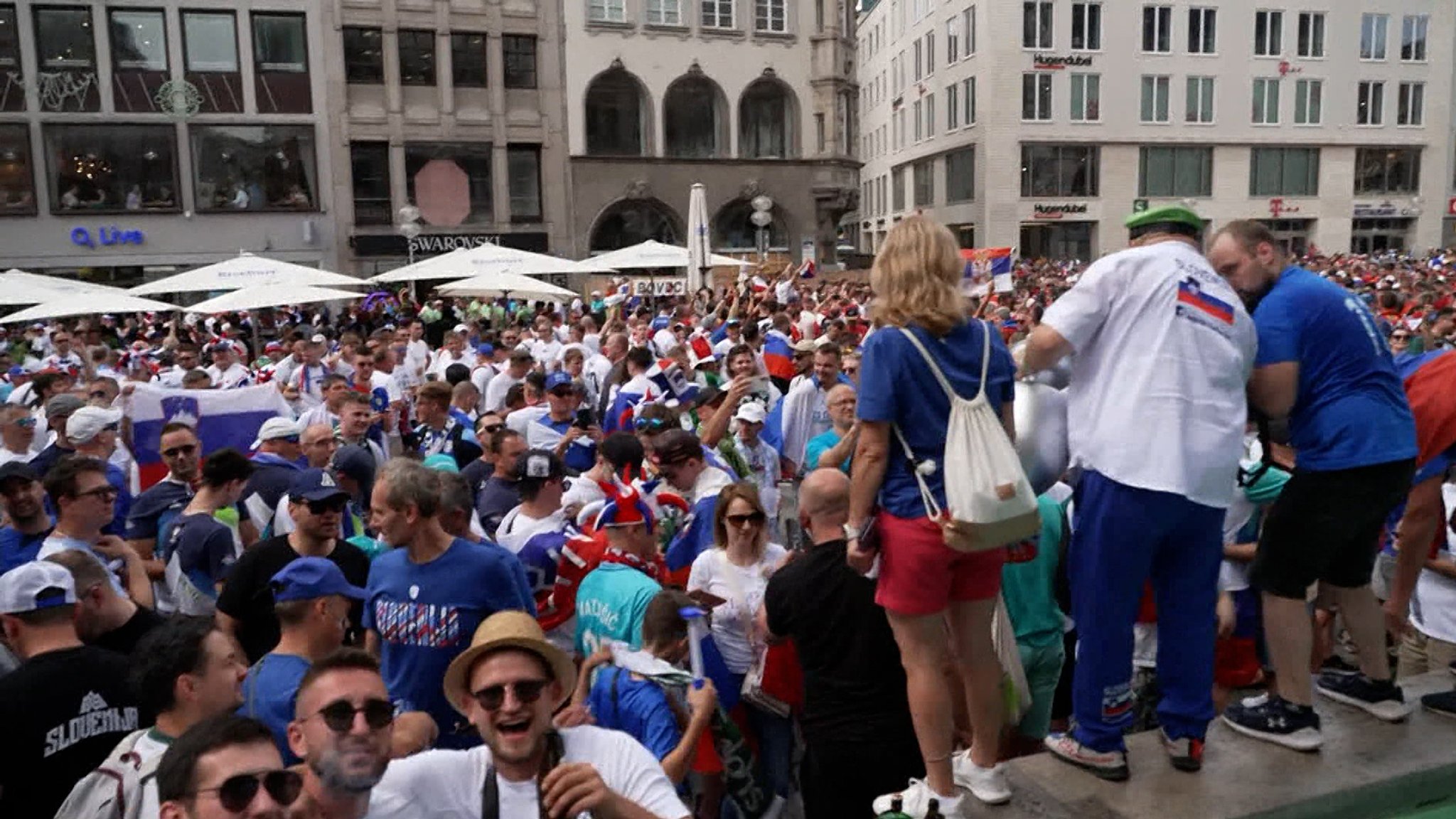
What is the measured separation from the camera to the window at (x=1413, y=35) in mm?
56562

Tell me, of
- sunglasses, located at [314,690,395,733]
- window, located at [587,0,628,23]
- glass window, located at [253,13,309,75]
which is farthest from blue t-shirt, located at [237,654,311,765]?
window, located at [587,0,628,23]

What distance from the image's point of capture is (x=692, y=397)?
918 cm

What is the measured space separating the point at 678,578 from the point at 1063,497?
Answer: 2.00m

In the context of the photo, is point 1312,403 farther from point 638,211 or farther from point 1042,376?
point 638,211

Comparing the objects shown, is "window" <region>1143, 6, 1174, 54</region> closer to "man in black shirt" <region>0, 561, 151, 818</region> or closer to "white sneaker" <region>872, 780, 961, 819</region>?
"white sneaker" <region>872, 780, 961, 819</region>

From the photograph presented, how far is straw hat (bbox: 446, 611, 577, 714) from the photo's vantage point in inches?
113

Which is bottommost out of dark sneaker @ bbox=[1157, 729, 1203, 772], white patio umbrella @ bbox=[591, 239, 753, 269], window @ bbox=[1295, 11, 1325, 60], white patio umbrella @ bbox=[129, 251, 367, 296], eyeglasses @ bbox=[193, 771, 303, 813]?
dark sneaker @ bbox=[1157, 729, 1203, 772]

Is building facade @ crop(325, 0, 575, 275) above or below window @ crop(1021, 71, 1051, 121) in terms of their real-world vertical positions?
below

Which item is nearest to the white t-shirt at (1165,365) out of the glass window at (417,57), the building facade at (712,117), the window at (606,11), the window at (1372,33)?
the glass window at (417,57)

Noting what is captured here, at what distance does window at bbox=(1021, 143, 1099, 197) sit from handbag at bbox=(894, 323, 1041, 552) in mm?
54815

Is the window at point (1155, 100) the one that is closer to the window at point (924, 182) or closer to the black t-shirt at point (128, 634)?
the window at point (924, 182)

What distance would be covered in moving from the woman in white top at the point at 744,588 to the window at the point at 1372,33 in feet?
212

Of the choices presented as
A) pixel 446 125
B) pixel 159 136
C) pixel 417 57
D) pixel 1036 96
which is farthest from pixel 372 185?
pixel 1036 96

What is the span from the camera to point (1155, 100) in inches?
2164
